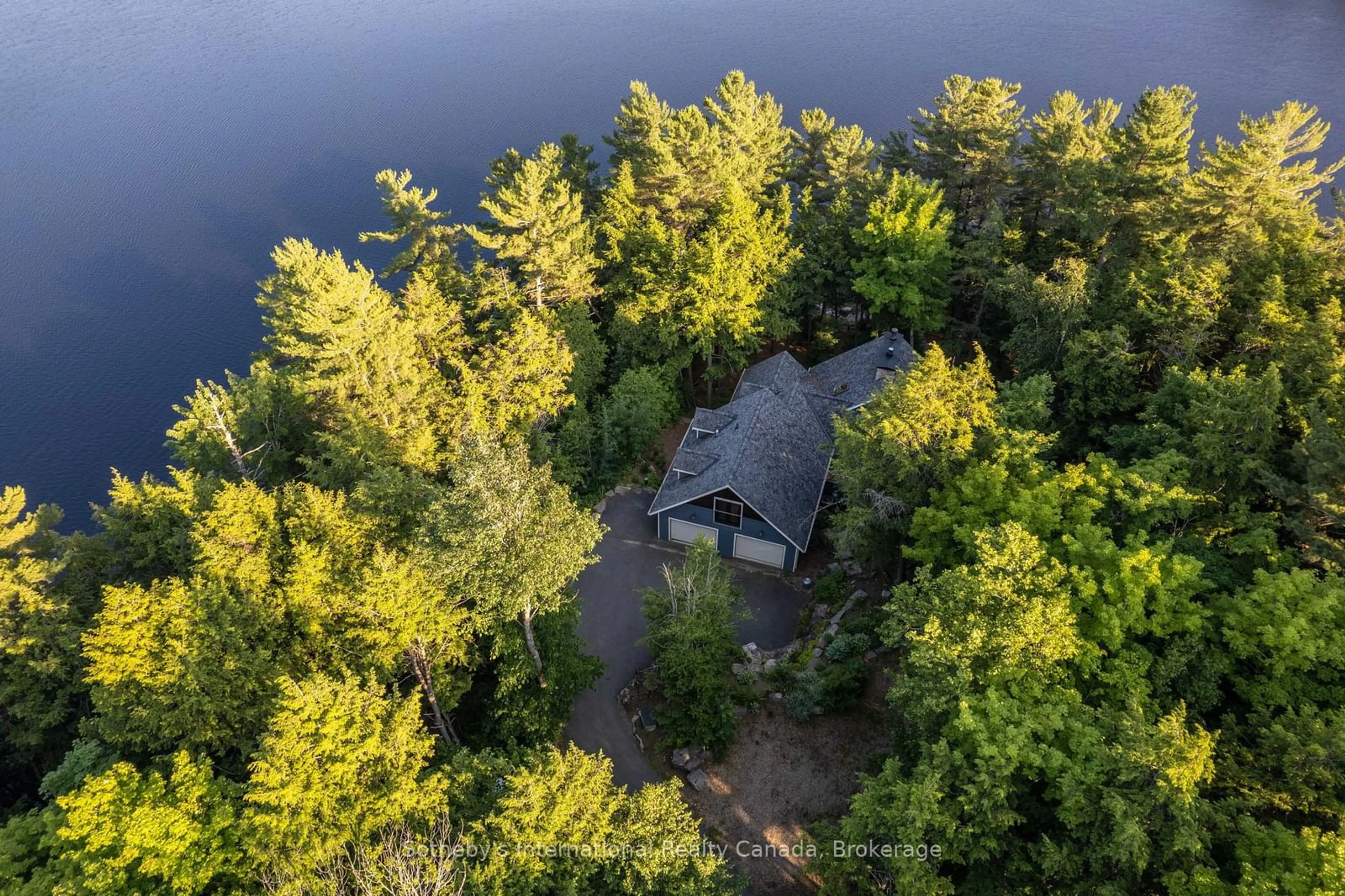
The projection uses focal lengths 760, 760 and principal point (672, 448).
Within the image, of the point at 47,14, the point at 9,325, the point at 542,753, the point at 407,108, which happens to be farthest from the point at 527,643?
the point at 47,14

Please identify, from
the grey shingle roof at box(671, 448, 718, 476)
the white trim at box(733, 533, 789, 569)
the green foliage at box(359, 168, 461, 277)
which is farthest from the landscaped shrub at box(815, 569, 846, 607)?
the green foliage at box(359, 168, 461, 277)

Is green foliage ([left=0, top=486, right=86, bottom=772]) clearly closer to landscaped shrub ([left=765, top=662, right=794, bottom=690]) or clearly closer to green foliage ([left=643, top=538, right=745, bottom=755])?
green foliage ([left=643, top=538, right=745, bottom=755])

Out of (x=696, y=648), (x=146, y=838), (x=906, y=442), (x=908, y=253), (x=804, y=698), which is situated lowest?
(x=804, y=698)

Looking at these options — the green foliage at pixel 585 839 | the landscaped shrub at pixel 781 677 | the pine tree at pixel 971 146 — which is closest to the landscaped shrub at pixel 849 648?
the landscaped shrub at pixel 781 677

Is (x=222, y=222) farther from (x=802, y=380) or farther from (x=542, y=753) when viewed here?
(x=542, y=753)

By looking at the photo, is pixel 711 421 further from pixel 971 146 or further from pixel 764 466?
pixel 971 146

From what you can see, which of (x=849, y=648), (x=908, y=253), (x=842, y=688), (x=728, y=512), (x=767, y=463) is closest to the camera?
(x=842, y=688)

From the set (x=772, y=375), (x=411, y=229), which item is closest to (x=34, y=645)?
(x=411, y=229)

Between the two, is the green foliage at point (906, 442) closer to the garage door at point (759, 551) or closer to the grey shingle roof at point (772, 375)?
the garage door at point (759, 551)
